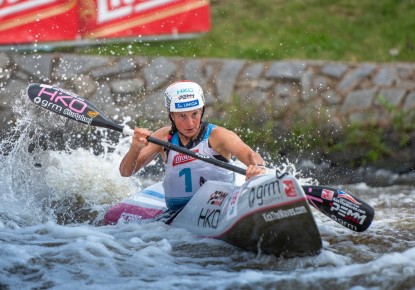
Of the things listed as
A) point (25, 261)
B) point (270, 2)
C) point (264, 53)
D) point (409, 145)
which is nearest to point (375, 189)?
point (409, 145)

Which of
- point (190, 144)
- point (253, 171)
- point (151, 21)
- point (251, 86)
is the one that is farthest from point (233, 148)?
point (151, 21)

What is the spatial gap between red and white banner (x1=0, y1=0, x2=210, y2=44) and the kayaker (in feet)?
16.9

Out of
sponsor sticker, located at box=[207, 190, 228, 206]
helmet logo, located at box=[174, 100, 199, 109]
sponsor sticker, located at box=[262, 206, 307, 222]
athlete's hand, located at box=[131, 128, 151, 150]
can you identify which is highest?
helmet logo, located at box=[174, 100, 199, 109]

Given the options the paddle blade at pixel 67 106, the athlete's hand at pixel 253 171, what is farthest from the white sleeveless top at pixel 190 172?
the paddle blade at pixel 67 106

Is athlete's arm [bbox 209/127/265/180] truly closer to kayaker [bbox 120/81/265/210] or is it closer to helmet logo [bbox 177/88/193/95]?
kayaker [bbox 120/81/265/210]

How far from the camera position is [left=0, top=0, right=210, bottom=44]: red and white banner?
13.8 m

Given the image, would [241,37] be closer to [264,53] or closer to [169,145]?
[264,53]

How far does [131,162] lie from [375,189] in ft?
14.1

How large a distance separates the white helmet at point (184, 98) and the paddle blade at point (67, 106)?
1.14 m

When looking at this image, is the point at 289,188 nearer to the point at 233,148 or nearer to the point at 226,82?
the point at 233,148

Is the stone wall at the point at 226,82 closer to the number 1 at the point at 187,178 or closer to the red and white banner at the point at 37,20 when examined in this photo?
the red and white banner at the point at 37,20

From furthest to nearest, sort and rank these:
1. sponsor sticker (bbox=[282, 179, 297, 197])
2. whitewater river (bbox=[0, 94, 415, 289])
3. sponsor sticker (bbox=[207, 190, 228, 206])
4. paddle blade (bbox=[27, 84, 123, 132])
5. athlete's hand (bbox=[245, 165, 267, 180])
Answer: paddle blade (bbox=[27, 84, 123, 132])
sponsor sticker (bbox=[207, 190, 228, 206])
athlete's hand (bbox=[245, 165, 267, 180])
sponsor sticker (bbox=[282, 179, 297, 197])
whitewater river (bbox=[0, 94, 415, 289])

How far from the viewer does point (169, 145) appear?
888 cm

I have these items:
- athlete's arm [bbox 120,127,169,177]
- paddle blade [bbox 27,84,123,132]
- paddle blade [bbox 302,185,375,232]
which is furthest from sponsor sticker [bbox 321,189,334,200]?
paddle blade [bbox 27,84,123,132]
